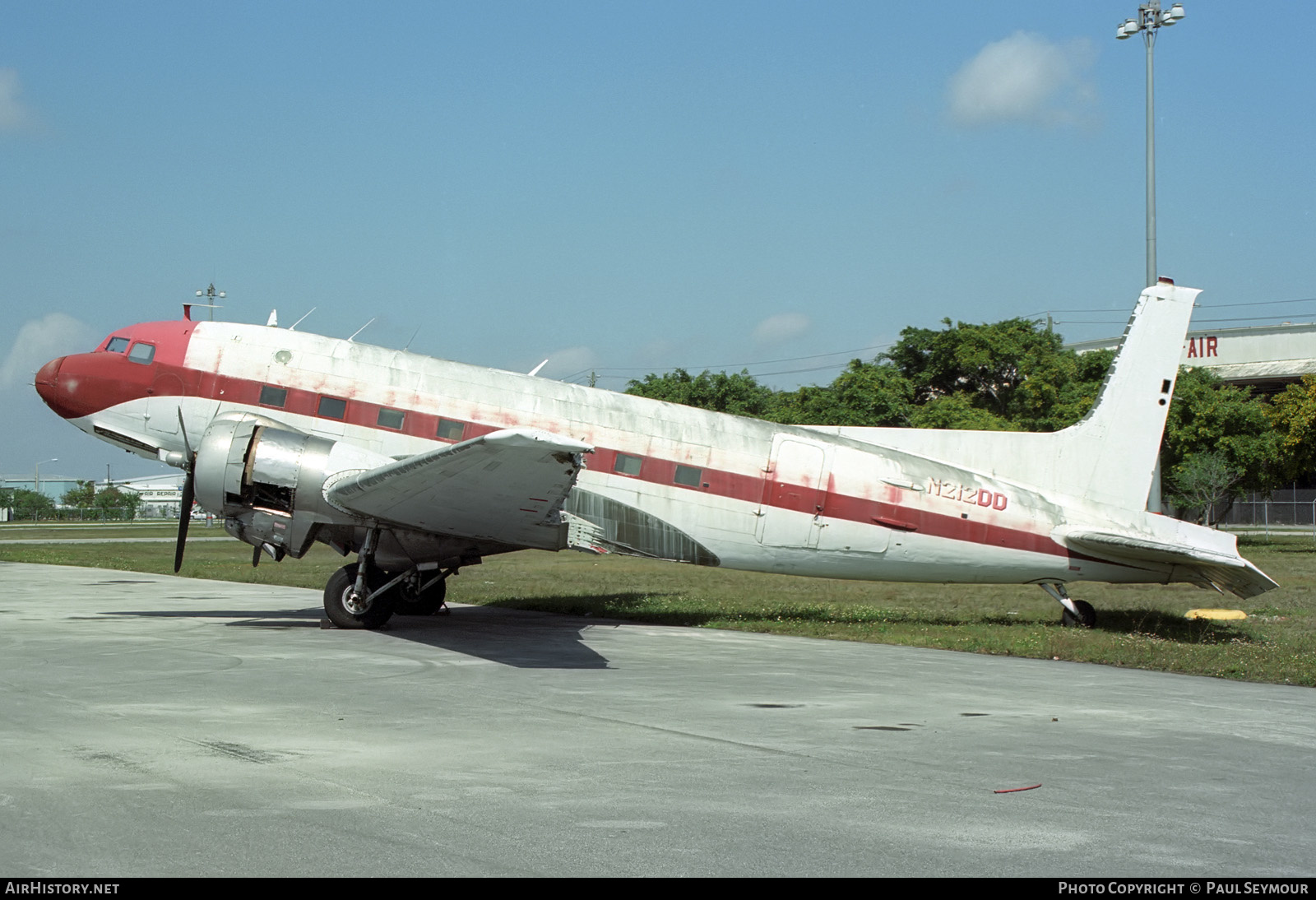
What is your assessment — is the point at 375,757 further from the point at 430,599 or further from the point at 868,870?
the point at 430,599

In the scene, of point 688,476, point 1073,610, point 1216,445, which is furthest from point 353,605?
point 1216,445

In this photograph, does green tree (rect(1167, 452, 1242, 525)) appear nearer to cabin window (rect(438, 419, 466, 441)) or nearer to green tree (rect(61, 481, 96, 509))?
cabin window (rect(438, 419, 466, 441))

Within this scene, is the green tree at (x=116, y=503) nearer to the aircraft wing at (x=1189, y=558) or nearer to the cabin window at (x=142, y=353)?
the cabin window at (x=142, y=353)

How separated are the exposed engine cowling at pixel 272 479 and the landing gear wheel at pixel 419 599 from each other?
8.62ft

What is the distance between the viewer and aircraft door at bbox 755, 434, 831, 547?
17875 millimetres

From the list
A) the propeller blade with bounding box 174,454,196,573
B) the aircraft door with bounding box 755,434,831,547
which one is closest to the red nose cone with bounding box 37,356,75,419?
the propeller blade with bounding box 174,454,196,573

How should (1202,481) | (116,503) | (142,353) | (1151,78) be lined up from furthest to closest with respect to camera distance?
1. (116,503)
2. (1202,481)
3. (1151,78)
4. (142,353)

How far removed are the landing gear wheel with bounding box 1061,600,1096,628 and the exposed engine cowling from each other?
11.1m

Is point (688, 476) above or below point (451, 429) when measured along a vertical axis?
below

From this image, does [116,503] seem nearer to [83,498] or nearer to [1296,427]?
[83,498]

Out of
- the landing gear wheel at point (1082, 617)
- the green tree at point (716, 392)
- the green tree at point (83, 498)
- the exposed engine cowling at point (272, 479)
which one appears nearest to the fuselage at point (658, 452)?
the landing gear wheel at point (1082, 617)

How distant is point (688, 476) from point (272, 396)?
6562 mm

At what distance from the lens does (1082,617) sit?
18.4 meters

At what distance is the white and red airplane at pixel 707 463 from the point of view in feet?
57.3
